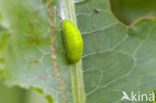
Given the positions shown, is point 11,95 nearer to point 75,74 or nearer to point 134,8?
point 75,74

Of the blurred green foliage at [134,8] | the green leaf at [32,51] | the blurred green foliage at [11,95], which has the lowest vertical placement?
the blurred green foliage at [11,95]

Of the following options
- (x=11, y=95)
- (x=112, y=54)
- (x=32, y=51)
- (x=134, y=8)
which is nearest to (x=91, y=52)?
(x=112, y=54)

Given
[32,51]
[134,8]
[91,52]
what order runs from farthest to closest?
[134,8] → [91,52] → [32,51]

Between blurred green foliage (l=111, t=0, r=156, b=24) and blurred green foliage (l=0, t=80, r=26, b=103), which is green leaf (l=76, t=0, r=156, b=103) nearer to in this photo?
blurred green foliage (l=0, t=80, r=26, b=103)

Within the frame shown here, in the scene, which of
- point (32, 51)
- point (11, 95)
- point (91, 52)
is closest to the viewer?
point (32, 51)

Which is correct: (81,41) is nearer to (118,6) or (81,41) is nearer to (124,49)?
(124,49)

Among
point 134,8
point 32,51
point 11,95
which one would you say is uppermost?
point 134,8

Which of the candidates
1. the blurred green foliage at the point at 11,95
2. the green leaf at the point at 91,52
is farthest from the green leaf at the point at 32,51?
the blurred green foliage at the point at 11,95

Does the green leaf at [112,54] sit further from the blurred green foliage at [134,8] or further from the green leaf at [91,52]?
the blurred green foliage at [134,8]
